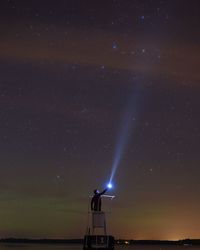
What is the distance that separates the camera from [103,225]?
2766 cm

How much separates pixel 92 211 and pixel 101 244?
1.92 metres

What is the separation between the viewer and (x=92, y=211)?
1107 inches

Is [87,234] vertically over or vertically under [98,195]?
under

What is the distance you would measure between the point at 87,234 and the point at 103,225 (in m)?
1.05

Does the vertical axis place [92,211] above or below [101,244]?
above

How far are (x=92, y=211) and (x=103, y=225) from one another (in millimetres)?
1024

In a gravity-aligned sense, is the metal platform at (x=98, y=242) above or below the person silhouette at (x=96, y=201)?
below

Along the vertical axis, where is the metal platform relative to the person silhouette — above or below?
below

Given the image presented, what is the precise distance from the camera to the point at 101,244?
2722cm

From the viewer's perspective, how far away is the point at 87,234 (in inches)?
→ 1097

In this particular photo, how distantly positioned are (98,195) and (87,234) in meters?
2.22
